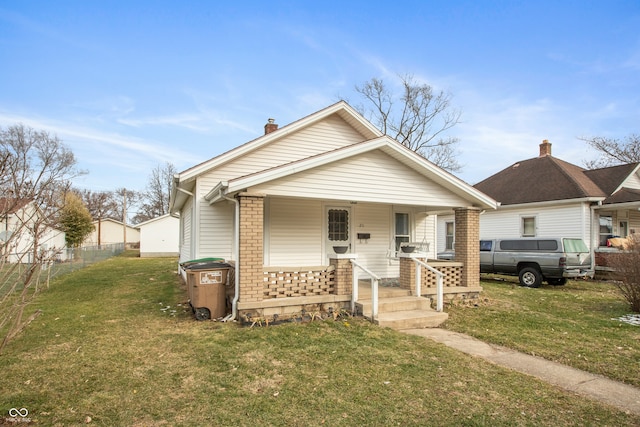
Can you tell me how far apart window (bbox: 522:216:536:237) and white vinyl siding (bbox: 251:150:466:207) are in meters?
11.3

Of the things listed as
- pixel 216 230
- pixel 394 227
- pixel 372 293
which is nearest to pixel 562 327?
pixel 372 293

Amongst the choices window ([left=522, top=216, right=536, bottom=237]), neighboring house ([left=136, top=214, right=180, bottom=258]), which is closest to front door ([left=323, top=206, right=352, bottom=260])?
window ([left=522, top=216, right=536, bottom=237])

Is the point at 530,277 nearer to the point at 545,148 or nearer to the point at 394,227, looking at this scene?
the point at 394,227

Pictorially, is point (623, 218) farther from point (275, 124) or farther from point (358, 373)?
point (358, 373)

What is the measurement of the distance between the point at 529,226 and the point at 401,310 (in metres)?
13.5

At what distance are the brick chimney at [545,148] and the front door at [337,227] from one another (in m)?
16.2

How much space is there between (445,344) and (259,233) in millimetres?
→ 3798

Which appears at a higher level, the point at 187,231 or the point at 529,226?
the point at 529,226

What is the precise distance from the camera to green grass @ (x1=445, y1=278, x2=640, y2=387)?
18.1ft

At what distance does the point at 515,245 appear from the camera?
13938 millimetres

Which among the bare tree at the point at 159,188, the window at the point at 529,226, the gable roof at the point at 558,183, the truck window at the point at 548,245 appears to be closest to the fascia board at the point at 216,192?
the truck window at the point at 548,245

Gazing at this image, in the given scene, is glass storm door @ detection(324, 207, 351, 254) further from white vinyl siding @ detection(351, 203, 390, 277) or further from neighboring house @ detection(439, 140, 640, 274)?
neighboring house @ detection(439, 140, 640, 274)

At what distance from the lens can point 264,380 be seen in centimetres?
449

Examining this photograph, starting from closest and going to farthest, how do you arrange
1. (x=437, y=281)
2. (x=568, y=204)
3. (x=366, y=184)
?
(x=366, y=184), (x=437, y=281), (x=568, y=204)
